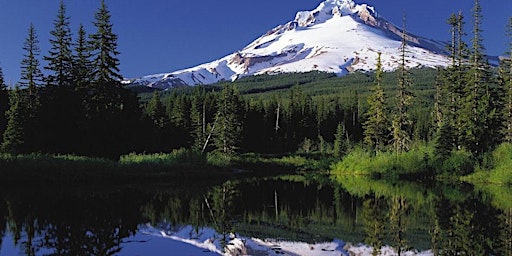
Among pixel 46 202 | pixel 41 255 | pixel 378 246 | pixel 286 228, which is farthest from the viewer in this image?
pixel 46 202

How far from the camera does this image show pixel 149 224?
14.1 meters

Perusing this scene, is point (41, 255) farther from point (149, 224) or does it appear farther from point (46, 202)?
point (46, 202)

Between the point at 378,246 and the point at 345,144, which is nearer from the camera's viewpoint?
the point at 378,246

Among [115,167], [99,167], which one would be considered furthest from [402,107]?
[99,167]

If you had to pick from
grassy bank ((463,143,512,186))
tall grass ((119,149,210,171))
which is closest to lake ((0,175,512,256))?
tall grass ((119,149,210,171))

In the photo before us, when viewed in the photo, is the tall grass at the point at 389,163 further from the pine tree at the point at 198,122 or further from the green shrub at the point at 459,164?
the pine tree at the point at 198,122

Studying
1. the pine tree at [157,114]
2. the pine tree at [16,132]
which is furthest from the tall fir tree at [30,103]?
the pine tree at [157,114]

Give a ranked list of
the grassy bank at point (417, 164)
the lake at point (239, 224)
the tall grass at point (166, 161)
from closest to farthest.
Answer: the lake at point (239, 224), the tall grass at point (166, 161), the grassy bank at point (417, 164)

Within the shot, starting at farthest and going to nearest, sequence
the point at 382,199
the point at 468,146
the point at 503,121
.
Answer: the point at 503,121, the point at 468,146, the point at 382,199

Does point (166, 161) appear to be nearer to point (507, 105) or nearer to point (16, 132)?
point (16, 132)

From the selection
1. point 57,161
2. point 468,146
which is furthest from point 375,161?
point 57,161

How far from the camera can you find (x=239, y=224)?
1485cm

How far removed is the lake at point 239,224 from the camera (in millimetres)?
11141

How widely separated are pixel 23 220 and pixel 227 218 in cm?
593
